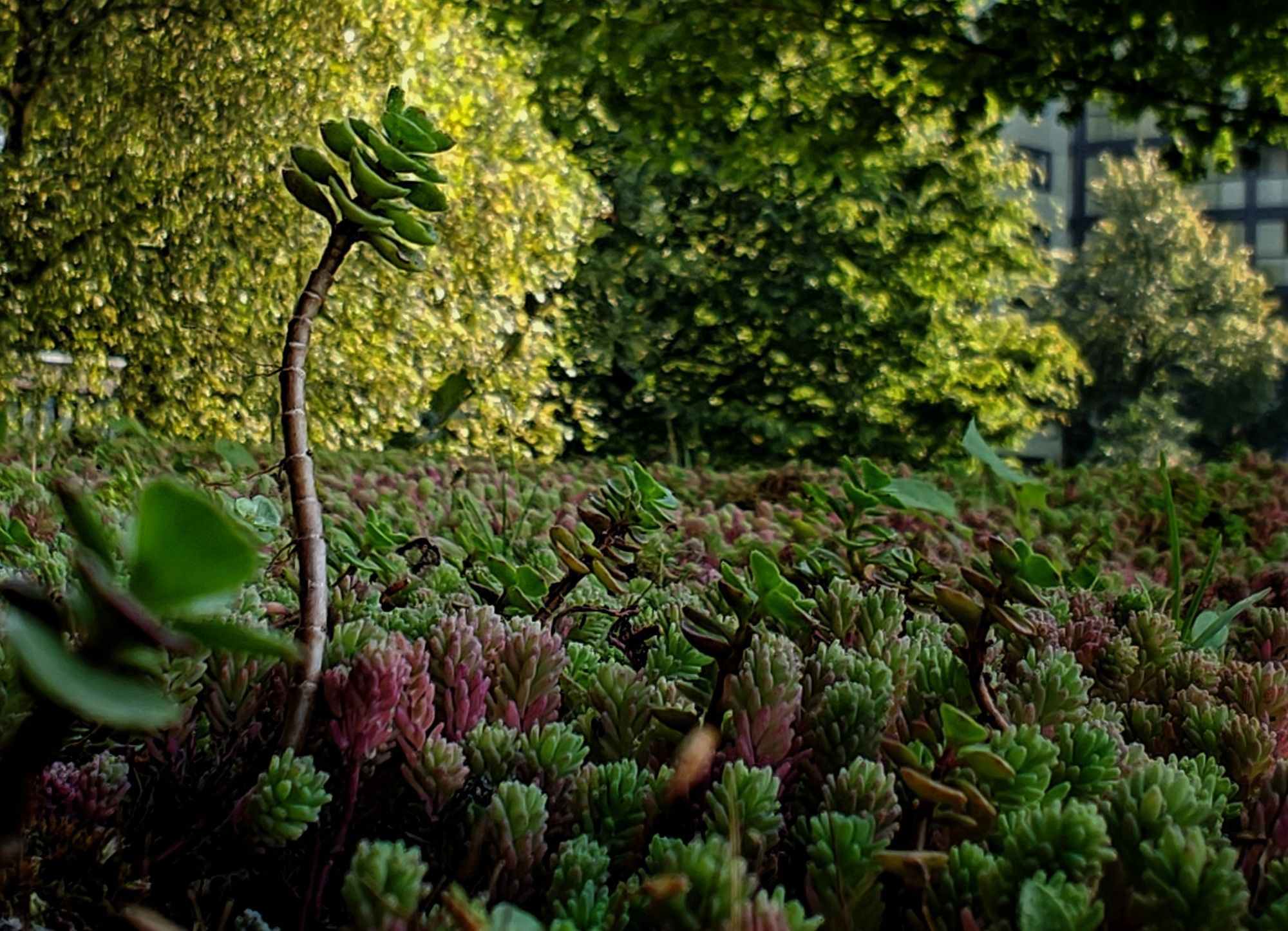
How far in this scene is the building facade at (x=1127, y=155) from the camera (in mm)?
44281

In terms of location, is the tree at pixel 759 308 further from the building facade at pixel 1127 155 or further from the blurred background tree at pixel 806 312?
the building facade at pixel 1127 155

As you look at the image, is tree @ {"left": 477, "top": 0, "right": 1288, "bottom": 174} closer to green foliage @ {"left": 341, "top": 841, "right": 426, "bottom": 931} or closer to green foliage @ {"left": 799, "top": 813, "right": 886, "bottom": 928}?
green foliage @ {"left": 799, "top": 813, "right": 886, "bottom": 928}

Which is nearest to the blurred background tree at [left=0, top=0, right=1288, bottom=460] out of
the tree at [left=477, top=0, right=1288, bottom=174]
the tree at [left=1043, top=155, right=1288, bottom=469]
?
the tree at [left=477, top=0, right=1288, bottom=174]

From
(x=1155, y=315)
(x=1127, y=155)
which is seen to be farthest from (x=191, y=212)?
(x=1127, y=155)

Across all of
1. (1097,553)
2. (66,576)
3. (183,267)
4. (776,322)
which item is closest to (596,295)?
(776,322)

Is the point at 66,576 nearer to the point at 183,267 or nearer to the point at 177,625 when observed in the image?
the point at 177,625

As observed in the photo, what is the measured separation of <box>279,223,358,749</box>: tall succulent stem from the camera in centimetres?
61

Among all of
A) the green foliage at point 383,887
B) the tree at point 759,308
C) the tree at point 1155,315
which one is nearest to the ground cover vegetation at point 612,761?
the green foliage at point 383,887

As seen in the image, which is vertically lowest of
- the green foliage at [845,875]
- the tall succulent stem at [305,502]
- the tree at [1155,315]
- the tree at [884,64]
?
the green foliage at [845,875]

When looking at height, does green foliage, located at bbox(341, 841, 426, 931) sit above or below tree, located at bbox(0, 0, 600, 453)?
below

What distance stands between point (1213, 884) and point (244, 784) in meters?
0.41

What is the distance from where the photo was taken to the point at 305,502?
2.03 feet

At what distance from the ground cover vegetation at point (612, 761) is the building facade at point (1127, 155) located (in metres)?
45.1

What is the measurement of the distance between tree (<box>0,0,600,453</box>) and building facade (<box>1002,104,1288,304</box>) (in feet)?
124
